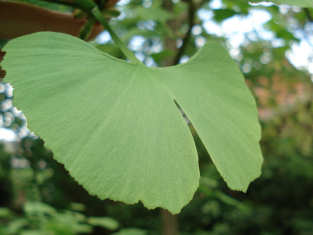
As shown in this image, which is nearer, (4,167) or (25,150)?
(25,150)

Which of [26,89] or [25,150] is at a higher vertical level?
[26,89]

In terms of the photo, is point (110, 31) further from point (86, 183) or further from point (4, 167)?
point (4, 167)

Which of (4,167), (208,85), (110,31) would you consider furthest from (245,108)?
(4,167)

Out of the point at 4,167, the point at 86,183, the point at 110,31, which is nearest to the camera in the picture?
the point at 86,183

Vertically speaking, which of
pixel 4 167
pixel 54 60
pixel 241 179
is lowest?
pixel 4 167

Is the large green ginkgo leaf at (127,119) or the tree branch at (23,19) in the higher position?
the tree branch at (23,19)

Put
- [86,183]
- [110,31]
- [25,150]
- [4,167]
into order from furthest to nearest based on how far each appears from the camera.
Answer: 1. [4,167]
2. [25,150]
3. [110,31]
4. [86,183]

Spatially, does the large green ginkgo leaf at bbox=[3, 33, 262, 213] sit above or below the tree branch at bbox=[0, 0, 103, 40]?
below
